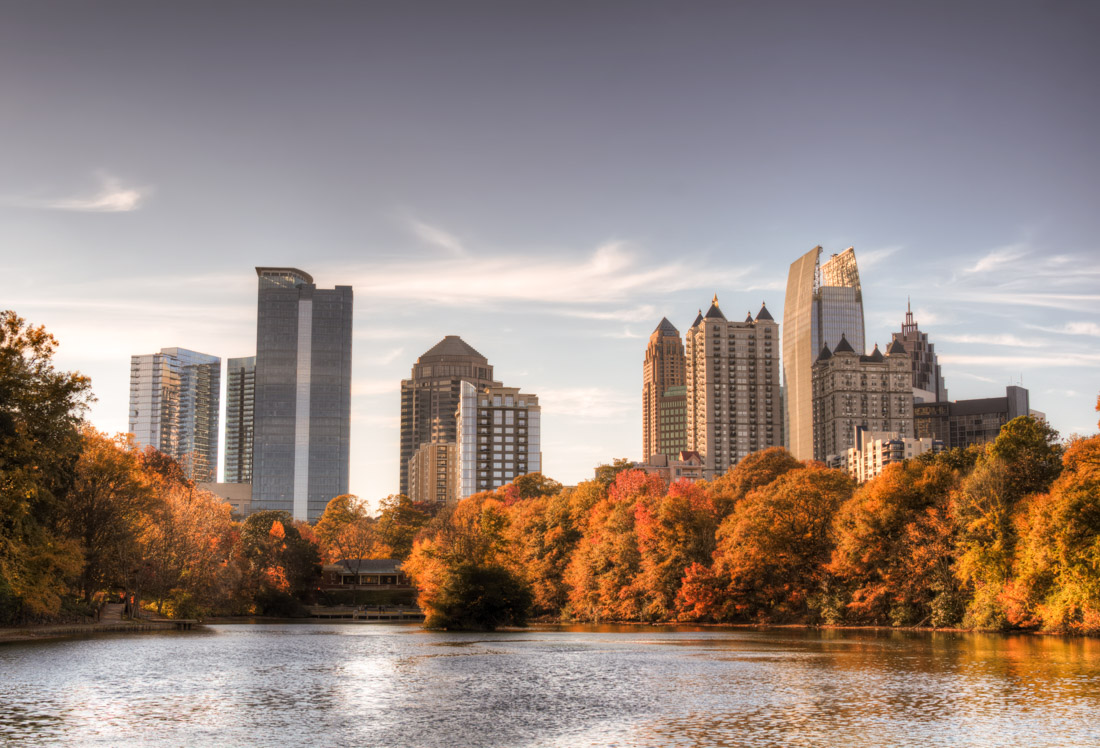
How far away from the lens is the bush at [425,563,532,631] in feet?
301

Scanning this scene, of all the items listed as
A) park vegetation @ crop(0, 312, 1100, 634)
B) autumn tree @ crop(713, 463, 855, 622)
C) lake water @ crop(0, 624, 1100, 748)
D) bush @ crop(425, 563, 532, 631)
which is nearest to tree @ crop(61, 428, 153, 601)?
park vegetation @ crop(0, 312, 1100, 634)

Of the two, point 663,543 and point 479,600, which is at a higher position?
point 663,543

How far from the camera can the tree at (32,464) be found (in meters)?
61.2

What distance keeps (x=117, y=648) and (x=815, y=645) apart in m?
41.9

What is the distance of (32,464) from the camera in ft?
207

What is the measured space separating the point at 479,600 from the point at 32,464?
41.8m

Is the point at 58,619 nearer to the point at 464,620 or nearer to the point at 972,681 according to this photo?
the point at 464,620

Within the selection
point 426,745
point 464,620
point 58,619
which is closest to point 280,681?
point 426,745

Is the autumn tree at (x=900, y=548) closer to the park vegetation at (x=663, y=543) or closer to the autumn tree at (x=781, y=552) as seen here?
the park vegetation at (x=663, y=543)

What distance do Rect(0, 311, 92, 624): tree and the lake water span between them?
6621 millimetres

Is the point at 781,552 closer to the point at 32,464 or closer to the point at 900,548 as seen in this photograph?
the point at 900,548

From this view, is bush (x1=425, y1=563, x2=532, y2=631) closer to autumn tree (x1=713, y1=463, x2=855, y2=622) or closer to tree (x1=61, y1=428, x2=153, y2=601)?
autumn tree (x1=713, y1=463, x2=855, y2=622)

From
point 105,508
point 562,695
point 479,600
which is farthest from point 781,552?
point 105,508

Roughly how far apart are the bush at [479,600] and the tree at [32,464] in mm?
33680
